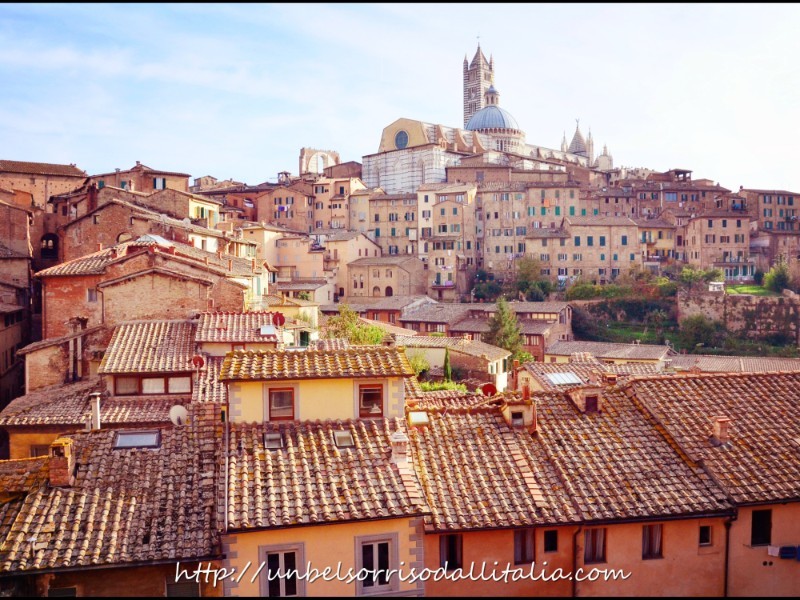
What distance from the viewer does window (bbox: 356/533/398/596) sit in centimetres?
1209

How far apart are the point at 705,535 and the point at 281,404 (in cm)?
797

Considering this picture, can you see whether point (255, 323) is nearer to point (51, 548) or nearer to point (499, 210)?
point (51, 548)

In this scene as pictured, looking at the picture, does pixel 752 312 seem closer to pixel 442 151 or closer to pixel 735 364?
pixel 735 364

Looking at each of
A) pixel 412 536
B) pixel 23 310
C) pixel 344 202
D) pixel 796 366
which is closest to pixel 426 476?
pixel 412 536

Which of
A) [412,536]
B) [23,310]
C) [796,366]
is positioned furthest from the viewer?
[796,366]

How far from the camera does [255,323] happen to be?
24938 millimetres

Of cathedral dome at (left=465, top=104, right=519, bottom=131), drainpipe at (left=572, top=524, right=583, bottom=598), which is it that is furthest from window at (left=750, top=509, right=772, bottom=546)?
cathedral dome at (left=465, top=104, right=519, bottom=131)

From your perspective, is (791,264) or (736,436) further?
(791,264)

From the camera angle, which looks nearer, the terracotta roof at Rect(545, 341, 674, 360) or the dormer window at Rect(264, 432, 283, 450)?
the dormer window at Rect(264, 432, 283, 450)

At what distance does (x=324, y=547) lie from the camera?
1190cm

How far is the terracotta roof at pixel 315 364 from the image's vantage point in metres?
13.8

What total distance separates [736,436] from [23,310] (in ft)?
115

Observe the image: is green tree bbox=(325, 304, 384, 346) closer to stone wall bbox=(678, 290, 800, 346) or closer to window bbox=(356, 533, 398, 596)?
window bbox=(356, 533, 398, 596)

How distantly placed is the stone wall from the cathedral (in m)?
29.9
